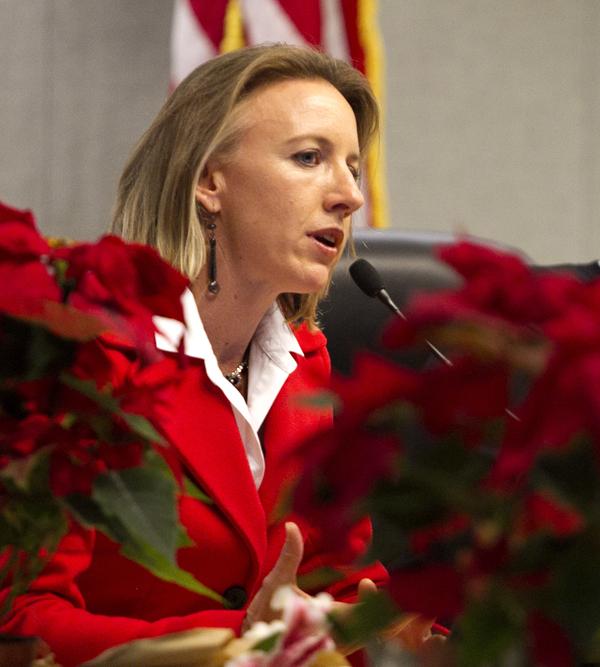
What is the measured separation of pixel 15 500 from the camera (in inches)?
24.2

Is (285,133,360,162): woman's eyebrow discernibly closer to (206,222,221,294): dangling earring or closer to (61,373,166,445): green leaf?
(206,222,221,294): dangling earring

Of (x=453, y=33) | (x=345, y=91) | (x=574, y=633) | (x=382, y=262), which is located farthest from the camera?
(x=453, y=33)

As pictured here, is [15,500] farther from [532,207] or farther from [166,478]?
[532,207]

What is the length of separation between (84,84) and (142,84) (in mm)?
142

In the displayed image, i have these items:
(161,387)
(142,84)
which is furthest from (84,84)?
(161,387)

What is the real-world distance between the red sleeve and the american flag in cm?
131

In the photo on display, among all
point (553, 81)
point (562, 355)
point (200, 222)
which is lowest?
point (553, 81)

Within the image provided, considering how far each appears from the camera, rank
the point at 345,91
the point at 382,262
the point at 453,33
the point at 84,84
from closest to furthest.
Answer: the point at 345,91
the point at 382,262
the point at 84,84
the point at 453,33

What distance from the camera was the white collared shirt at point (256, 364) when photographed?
153cm

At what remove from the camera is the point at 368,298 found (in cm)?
205

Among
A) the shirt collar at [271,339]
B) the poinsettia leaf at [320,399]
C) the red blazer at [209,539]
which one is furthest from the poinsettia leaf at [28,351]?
the shirt collar at [271,339]

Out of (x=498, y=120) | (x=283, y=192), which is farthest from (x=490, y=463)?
(x=498, y=120)

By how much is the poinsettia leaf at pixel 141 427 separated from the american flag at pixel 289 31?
1.79 m

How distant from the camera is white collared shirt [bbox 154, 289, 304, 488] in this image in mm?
1530
